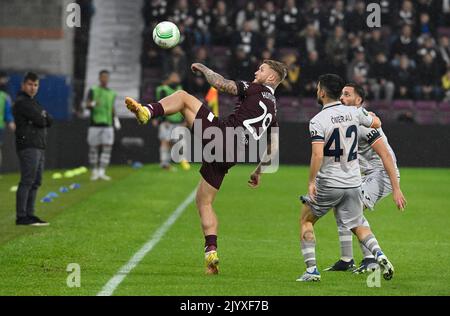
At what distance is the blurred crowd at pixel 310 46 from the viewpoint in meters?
30.0

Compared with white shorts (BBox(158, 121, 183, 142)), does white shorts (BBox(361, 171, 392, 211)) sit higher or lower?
higher

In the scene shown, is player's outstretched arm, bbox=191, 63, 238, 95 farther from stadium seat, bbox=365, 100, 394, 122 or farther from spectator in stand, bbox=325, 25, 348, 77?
stadium seat, bbox=365, 100, 394, 122

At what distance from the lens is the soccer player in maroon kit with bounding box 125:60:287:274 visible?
1094cm

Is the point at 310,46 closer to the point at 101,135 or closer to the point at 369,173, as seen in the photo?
the point at 101,135

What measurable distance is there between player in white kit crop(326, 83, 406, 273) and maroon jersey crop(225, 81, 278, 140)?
0.82 m

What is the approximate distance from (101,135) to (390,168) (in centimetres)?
1451

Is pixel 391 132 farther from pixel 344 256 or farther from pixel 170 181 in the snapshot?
pixel 344 256

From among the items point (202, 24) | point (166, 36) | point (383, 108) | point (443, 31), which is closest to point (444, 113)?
point (383, 108)

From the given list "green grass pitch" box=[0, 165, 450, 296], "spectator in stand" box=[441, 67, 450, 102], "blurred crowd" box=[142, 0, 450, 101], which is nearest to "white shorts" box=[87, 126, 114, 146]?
"green grass pitch" box=[0, 165, 450, 296]

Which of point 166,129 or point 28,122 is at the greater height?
point 28,122

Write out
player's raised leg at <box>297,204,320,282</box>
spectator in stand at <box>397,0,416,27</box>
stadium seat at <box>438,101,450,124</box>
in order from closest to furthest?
1. player's raised leg at <box>297,204,320,282</box>
2. stadium seat at <box>438,101,450,124</box>
3. spectator in stand at <box>397,0,416,27</box>

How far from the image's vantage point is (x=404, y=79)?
3061cm

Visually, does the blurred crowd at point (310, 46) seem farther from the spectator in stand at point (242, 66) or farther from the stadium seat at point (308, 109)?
the stadium seat at point (308, 109)

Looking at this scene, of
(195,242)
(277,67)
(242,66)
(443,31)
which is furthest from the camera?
(443,31)
